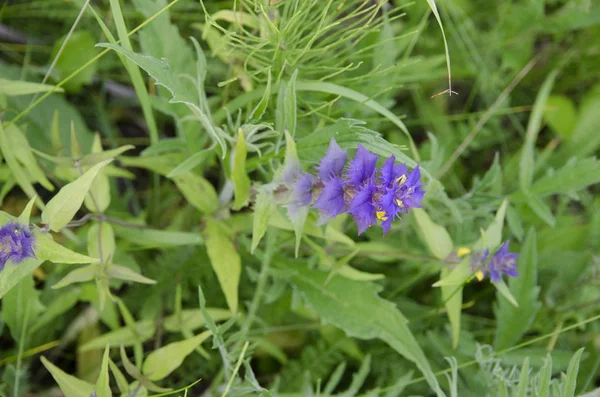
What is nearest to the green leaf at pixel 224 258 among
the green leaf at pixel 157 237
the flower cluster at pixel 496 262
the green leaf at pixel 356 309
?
the green leaf at pixel 157 237

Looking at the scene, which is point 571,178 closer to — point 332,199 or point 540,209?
point 540,209

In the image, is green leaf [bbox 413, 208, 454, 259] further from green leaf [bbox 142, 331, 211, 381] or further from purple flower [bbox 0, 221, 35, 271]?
purple flower [bbox 0, 221, 35, 271]

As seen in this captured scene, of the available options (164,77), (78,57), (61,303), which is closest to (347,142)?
(164,77)

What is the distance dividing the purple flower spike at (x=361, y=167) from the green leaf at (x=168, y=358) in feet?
1.69

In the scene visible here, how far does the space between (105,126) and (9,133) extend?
1.88 feet

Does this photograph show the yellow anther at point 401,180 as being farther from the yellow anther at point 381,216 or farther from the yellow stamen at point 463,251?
the yellow stamen at point 463,251

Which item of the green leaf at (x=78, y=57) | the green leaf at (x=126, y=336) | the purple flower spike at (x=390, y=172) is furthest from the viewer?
the green leaf at (x=78, y=57)

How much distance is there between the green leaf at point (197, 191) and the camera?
1325 millimetres

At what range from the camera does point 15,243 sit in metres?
0.95

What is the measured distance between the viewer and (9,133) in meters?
1.26

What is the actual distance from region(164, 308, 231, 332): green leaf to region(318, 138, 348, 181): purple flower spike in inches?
23.2

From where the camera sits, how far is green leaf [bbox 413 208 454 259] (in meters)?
1.29

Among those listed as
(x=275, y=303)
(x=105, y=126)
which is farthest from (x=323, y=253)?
(x=105, y=126)

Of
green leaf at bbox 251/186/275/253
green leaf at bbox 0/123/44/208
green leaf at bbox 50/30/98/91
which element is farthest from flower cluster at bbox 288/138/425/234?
green leaf at bbox 50/30/98/91
